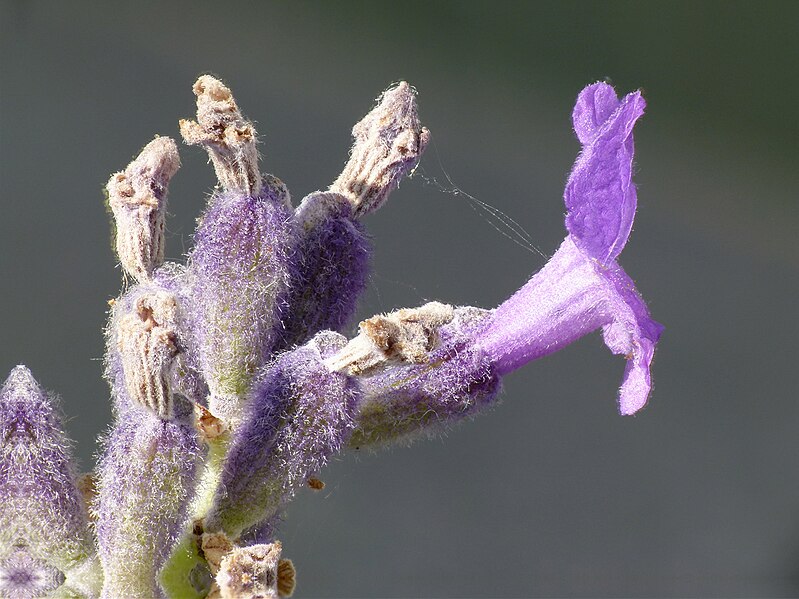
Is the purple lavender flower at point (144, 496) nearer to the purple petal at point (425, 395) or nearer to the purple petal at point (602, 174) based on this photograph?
the purple petal at point (425, 395)

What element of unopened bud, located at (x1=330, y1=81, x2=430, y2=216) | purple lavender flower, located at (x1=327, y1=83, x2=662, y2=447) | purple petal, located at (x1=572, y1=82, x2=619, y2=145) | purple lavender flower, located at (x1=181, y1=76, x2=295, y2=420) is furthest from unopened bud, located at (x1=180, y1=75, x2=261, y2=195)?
purple petal, located at (x1=572, y1=82, x2=619, y2=145)

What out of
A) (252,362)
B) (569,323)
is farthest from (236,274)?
(569,323)

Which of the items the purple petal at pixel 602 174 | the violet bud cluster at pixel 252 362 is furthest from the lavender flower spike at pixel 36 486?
the purple petal at pixel 602 174

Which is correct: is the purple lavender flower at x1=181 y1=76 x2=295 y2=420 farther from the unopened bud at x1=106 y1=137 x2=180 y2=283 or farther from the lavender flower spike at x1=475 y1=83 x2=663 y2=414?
the lavender flower spike at x1=475 y1=83 x2=663 y2=414

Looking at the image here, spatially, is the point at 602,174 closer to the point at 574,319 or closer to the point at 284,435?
the point at 574,319

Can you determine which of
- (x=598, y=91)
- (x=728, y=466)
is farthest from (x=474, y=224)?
(x=598, y=91)

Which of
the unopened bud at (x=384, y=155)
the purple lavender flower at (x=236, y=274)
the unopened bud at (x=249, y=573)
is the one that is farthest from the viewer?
the unopened bud at (x=384, y=155)
